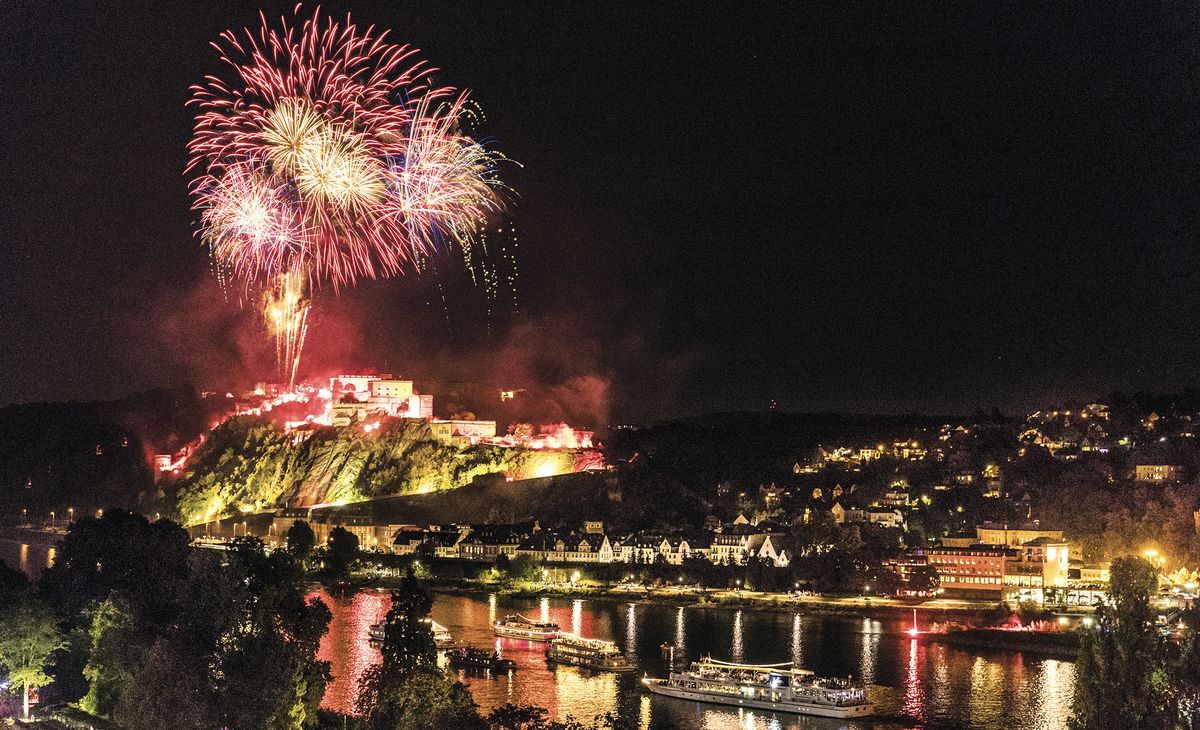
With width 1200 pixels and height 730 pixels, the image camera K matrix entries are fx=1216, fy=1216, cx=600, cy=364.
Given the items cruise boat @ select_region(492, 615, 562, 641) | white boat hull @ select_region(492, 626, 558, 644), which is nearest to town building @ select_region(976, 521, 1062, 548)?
cruise boat @ select_region(492, 615, 562, 641)

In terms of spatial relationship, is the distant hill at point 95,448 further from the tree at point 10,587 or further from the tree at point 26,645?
the tree at point 26,645

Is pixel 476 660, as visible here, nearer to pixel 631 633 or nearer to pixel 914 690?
pixel 631 633

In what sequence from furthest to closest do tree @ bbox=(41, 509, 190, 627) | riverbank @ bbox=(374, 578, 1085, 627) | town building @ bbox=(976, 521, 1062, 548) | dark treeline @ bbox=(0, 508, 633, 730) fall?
town building @ bbox=(976, 521, 1062, 548)
riverbank @ bbox=(374, 578, 1085, 627)
tree @ bbox=(41, 509, 190, 627)
dark treeline @ bbox=(0, 508, 633, 730)

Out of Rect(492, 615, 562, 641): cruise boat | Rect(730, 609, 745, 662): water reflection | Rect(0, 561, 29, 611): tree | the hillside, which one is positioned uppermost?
the hillside

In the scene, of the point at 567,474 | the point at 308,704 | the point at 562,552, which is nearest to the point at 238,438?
the point at 567,474

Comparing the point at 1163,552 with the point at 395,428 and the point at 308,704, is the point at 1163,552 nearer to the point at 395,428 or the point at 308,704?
the point at 308,704

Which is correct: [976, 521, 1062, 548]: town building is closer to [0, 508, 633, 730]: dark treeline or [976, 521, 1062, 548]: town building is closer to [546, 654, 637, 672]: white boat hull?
[546, 654, 637, 672]: white boat hull

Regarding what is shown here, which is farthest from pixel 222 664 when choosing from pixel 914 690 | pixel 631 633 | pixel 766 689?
pixel 631 633
